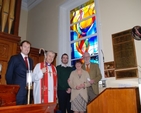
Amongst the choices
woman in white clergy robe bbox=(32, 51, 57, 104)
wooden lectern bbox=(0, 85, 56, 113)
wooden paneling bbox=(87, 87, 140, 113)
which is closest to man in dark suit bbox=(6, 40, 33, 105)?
woman in white clergy robe bbox=(32, 51, 57, 104)

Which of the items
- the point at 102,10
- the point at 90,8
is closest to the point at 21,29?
the point at 90,8

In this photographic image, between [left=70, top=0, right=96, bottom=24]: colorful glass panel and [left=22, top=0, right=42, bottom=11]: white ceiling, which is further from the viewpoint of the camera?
[left=22, top=0, right=42, bottom=11]: white ceiling

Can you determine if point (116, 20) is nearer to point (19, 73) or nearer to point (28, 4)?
point (19, 73)

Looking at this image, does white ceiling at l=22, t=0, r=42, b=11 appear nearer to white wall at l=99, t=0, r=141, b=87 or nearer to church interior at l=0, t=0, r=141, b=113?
church interior at l=0, t=0, r=141, b=113

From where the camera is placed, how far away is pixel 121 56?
295 cm

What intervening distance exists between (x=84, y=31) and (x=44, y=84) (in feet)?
7.30

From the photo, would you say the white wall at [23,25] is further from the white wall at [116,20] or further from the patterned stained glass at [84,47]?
the white wall at [116,20]

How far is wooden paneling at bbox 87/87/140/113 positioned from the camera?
1902mm

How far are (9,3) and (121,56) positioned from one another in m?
2.89

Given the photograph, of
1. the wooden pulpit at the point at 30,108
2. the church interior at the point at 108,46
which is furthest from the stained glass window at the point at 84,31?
the wooden pulpit at the point at 30,108

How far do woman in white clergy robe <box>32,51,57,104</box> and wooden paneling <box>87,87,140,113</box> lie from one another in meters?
0.62

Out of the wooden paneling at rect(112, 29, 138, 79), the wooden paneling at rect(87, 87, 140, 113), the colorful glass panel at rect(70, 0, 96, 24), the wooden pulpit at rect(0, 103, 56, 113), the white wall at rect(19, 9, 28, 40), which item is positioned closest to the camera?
the wooden pulpit at rect(0, 103, 56, 113)

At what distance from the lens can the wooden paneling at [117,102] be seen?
6.24 ft

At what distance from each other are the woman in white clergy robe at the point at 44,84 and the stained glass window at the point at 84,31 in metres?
1.47
